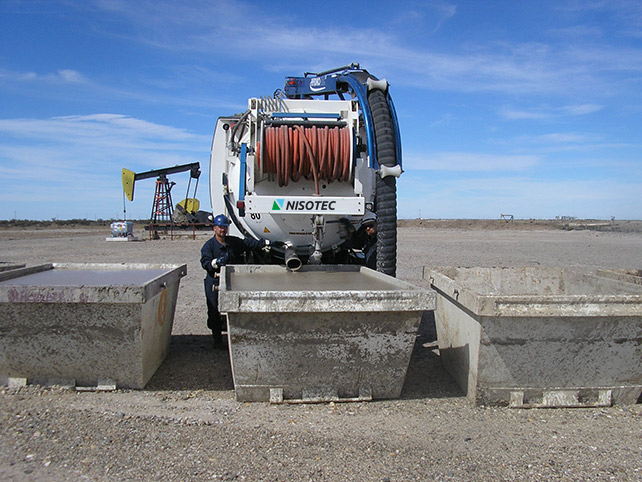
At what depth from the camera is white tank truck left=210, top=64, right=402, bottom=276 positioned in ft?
17.6

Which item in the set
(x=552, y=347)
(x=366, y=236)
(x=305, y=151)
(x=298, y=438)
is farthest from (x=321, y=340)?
(x=366, y=236)

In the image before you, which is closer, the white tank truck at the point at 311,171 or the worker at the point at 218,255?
the white tank truck at the point at 311,171

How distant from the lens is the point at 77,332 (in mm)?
4168

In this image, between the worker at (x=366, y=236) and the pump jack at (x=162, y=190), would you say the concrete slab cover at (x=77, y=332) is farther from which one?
the pump jack at (x=162, y=190)

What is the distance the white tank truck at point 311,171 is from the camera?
5379 millimetres

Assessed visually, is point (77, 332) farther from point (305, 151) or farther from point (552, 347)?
point (552, 347)

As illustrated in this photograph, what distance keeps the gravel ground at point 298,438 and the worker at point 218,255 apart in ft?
3.74

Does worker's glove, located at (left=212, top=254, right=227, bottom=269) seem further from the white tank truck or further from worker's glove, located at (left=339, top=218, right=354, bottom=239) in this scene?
worker's glove, located at (left=339, top=218, right=354, bottom=239)

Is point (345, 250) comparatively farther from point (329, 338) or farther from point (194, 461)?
point (194, 461)

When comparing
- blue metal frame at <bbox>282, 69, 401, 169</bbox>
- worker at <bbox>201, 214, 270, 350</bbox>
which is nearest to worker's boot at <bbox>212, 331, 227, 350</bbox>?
worker at <bbox>201, 214, 270, 350</bbox>

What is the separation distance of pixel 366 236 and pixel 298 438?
3.05 m

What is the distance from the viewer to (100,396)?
420cm

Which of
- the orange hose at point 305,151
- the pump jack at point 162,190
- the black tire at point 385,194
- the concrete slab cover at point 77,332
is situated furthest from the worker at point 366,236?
the pump jack at point 162,190

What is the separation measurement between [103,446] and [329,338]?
166 cm
